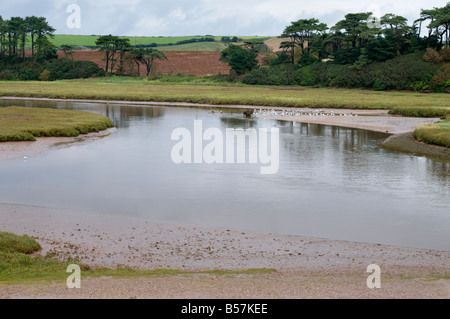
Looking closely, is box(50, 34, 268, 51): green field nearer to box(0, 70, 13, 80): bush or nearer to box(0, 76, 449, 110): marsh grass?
box(0, 70, 13, 80): bush

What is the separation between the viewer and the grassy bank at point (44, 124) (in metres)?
32.6

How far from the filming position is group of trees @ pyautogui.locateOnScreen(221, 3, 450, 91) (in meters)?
76.0

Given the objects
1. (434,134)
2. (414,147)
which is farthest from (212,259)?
(434,134)

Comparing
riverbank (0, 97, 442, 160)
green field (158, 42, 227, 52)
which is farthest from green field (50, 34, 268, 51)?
riverbank (0, 97, 442, 160)

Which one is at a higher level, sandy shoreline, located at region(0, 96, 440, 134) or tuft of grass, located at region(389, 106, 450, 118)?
tuft of grass, located at region(389, 106, 450, 118)

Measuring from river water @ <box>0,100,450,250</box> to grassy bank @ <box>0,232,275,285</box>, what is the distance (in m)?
4.30

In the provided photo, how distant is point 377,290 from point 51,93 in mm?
68051

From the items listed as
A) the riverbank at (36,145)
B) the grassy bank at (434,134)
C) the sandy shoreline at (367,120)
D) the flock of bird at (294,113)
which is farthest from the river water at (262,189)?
the flock of bird at (294,113)

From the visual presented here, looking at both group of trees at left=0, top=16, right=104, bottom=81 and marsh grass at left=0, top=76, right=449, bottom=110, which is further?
group of trees at left=0, top=16, right=104, bottom=81

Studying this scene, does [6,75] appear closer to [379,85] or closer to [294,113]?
[379,85]

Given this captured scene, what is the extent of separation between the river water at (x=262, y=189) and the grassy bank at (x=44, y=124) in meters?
2.83

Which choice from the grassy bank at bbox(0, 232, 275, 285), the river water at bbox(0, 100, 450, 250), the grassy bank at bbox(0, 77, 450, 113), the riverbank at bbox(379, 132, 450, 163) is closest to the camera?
the grassy bank at bbox(0, 232, 275, 285)
